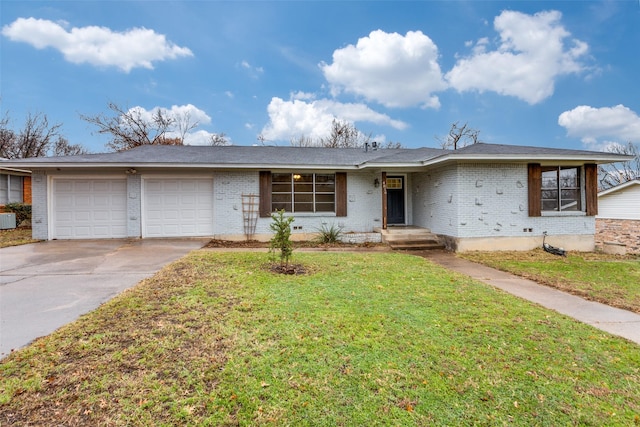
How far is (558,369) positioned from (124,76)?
70.1 feet

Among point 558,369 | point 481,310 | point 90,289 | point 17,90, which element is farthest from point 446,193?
point 17,90

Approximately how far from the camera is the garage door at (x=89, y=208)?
10.5 meters

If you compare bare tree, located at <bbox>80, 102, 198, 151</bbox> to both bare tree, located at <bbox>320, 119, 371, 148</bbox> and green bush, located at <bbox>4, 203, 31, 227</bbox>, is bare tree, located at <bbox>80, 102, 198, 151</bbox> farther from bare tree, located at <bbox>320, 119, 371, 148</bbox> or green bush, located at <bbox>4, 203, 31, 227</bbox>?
→ bare tree, located at <bbox>320, 119, 371, 148</bbox>

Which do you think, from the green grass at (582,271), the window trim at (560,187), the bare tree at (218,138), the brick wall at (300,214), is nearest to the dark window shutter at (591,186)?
the window trim at (560,187)

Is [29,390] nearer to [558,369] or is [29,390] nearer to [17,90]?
[558,369]

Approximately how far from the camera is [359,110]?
2409 centimetres

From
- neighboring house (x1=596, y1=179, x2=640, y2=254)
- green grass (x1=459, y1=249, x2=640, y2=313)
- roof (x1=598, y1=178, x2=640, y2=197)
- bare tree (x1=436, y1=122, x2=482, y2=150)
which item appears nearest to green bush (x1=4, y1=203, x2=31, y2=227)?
green grass (x1=459, y1=249, x2=640, y2=313)

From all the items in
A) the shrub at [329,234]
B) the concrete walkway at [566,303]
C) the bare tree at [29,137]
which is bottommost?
the concrete walkway at [566,303]

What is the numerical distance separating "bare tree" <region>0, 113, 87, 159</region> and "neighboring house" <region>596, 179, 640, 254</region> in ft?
115

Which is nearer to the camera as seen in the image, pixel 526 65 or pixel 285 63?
pixel 526 65

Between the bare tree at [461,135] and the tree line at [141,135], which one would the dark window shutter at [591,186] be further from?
the bare tree at [461,135]

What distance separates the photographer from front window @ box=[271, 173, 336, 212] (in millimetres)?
11047

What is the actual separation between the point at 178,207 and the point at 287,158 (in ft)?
14.0

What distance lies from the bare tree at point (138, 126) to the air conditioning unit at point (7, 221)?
10466 millimetres
